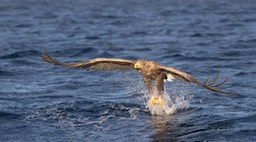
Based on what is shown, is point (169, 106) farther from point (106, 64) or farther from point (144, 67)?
point (106, 64)

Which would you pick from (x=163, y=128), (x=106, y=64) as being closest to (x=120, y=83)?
(x=106, y=64)

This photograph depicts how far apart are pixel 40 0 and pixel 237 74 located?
43.7 m

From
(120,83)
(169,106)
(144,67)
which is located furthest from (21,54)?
(144,67)

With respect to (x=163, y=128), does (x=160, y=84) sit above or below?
above

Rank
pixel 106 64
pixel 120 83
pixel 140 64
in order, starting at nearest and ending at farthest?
pixel 140 64, pixel 106 64, pixel 120 83

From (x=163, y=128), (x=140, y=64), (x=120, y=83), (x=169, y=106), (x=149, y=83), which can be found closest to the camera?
(x=163, y=128)

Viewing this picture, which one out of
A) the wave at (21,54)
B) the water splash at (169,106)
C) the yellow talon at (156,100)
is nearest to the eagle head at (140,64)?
the yellow talon at (156,100)

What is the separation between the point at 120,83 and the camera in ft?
58.9

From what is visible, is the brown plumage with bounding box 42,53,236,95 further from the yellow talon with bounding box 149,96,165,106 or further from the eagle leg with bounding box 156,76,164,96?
the yellow talon with bounding box 149,96,165,106

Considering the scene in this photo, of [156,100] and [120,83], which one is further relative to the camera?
[120,83]

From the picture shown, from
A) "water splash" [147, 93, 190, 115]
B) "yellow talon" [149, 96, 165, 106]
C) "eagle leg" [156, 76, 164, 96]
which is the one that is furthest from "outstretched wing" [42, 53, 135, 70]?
"water splash" [147, 93, 190, 115]

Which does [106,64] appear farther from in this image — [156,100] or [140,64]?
[156,100]

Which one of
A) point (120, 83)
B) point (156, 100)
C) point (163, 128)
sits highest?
point (156, 100)

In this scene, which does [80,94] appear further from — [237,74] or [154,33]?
[154,33]
